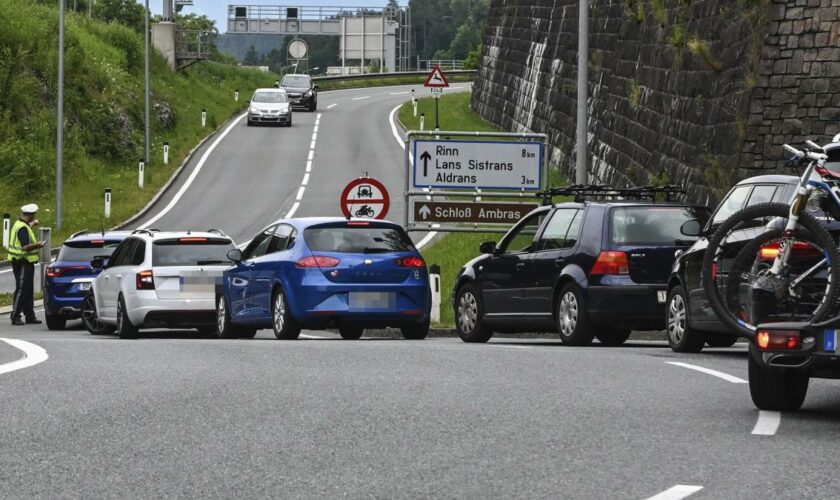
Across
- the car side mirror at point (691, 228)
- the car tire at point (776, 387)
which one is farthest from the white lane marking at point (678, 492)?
the car side mirror at point (691, 228)

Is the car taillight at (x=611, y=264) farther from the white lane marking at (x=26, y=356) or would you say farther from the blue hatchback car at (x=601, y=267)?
the white lane marking at (x=26, y=356)

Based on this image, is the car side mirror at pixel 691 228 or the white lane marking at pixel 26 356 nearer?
the white lane marking at pixel 26 356

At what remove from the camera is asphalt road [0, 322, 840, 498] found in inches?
296

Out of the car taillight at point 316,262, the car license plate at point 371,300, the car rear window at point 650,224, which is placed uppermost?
the car rear window at point 650,224

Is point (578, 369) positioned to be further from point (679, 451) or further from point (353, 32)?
point (353, 32)

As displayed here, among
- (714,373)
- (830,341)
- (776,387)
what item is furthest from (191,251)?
(830,341)

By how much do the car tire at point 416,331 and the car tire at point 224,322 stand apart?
2.23 metres

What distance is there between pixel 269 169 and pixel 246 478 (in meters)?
A: 50.3

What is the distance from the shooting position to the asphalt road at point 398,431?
7.51m

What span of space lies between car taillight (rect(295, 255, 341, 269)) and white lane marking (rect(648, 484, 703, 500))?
36.7ft

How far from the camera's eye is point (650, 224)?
17.2 meters

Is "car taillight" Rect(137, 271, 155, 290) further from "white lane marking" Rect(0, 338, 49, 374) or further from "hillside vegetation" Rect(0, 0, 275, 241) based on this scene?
"hillside vegetation" Rect(0, 0, 275, 241)

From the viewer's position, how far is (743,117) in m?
24.6

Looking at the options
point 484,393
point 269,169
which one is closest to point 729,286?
point 484,393
